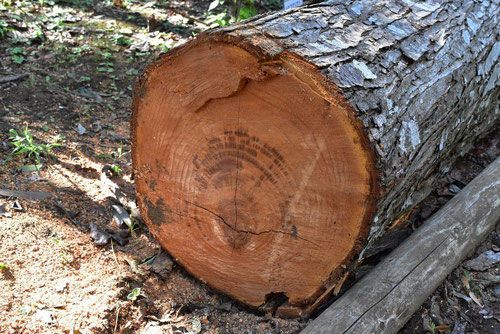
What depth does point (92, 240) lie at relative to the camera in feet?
8.27

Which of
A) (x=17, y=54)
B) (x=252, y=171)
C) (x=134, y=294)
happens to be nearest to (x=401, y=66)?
(x=252, y=171)

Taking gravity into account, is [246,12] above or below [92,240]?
above

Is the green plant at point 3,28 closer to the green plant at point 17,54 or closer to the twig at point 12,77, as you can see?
the green plant at point 17,54

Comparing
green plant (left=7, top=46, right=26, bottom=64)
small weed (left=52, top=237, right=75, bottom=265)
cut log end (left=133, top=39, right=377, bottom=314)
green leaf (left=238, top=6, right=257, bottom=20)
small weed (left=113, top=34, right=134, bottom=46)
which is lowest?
small weed (left=113, top=34, right=134, bottom=46)

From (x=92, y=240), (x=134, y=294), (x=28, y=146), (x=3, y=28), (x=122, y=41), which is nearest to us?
(x=134, y=294)

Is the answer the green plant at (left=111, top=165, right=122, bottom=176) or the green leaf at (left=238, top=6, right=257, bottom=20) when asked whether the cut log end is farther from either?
the green leaf at (left=238, top=6, right=257, bottom=20)

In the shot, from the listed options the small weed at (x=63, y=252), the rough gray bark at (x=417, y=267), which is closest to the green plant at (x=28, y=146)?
the small weed at (x=63, y=252)

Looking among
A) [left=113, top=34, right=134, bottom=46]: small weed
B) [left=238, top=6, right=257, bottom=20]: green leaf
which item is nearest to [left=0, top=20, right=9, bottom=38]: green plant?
[left=113, top=34, right=134, bottom=46]: small weed

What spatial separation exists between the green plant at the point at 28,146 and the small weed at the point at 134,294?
41.4 inches

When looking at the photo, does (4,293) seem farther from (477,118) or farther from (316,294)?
(477,118)

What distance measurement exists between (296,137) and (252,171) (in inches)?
10.2

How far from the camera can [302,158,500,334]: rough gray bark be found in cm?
211

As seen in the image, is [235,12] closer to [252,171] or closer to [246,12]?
[246,12]

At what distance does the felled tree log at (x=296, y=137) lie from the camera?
1855 millimetres
